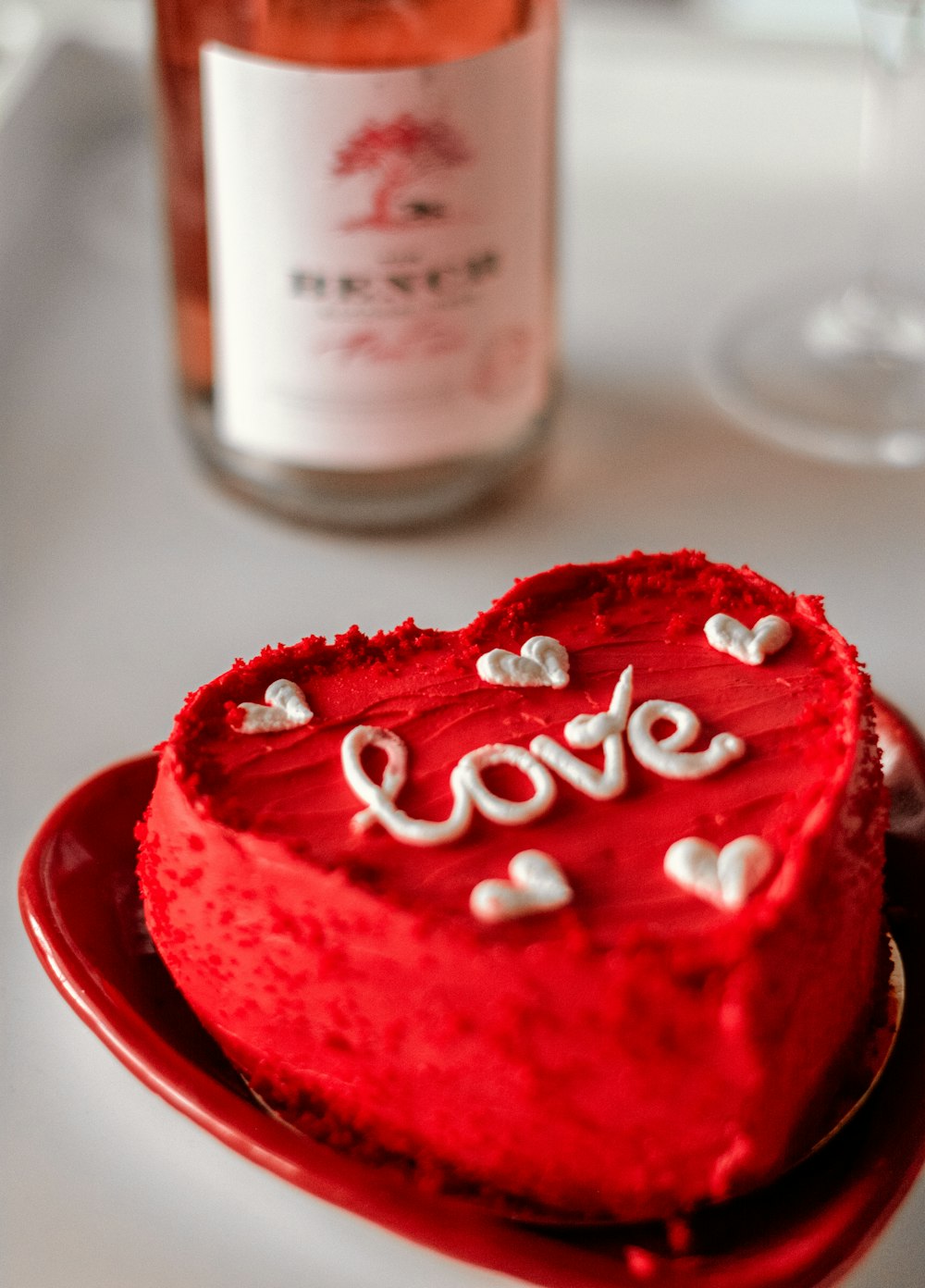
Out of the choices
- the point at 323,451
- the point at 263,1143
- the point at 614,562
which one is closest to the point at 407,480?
the point at 323,451

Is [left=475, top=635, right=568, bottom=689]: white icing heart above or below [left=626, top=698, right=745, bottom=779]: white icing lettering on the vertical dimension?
above

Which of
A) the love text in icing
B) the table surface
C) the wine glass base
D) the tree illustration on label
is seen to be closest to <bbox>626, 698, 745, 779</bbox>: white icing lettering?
the love text in icing

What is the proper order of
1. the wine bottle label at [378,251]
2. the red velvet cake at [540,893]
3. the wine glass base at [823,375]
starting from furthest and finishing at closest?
the wine glass base at [823,375] < the wine bottle label at [378,251] < the red velvet cake at [540,893]

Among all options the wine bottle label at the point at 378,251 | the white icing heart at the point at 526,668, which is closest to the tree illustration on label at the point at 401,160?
the wine bottle label at the point at 378,251

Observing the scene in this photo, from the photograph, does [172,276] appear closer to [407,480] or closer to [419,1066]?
[407,480]

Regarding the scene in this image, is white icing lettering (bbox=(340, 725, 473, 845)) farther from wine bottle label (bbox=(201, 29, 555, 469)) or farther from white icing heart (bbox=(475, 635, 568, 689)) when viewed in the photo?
wine bottle label (bbox=(201, 29, 555, 469))

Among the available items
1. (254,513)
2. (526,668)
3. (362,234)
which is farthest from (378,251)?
(526,668)

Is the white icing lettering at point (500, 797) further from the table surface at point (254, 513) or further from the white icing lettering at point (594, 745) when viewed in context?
the table surface at point (254, 513)
